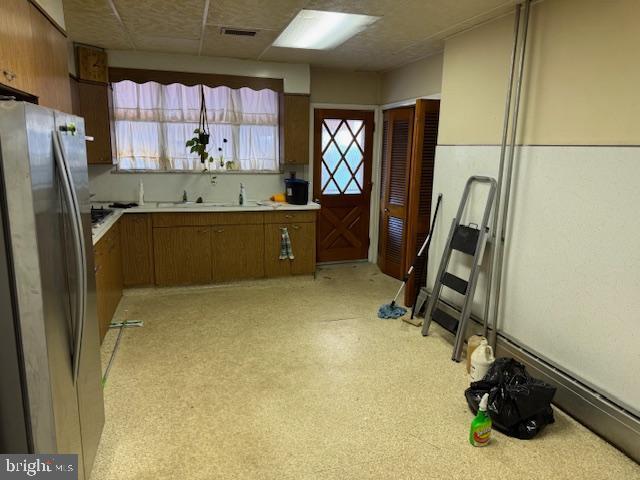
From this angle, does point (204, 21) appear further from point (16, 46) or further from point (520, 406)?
point (520, 406)

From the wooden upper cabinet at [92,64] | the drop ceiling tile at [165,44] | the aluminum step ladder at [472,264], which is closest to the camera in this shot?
the aluminum step ladder at [472,264]

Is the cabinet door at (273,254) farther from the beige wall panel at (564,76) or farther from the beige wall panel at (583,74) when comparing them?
the beige wall panel at (583,74)

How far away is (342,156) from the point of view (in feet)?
18.5

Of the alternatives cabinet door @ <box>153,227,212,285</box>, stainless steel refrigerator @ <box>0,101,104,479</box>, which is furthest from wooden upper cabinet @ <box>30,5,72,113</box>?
cabinet door @ <box>153,227,212,285</box>

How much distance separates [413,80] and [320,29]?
159 centimetres

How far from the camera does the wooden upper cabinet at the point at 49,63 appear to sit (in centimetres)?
219

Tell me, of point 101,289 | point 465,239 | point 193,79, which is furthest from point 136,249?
point 465,239

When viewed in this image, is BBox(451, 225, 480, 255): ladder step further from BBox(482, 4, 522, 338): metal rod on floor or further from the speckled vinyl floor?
the speckled vinyl floor

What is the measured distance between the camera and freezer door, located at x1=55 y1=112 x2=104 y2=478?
1739 mm

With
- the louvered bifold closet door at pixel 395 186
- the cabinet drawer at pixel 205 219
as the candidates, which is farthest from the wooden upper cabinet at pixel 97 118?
the louvered bifold closet door at pixel 395 186

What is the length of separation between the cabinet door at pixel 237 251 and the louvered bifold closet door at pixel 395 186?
1.60 metres

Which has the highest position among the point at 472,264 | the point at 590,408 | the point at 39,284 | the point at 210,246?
the point at 39,284

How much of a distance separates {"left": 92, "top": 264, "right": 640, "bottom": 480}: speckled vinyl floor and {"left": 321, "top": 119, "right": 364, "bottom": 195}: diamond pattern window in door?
2.10 meters

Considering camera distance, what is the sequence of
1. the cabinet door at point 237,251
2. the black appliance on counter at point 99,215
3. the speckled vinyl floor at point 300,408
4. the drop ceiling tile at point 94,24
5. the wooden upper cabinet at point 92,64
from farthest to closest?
the cabinet door at point 237,251
the wooden upper cabinet at point 92,64
the black appliance on counter at point 99,215
the drop ceiling tile at point 94,24
the speckled vinyl floor at point 300,408
